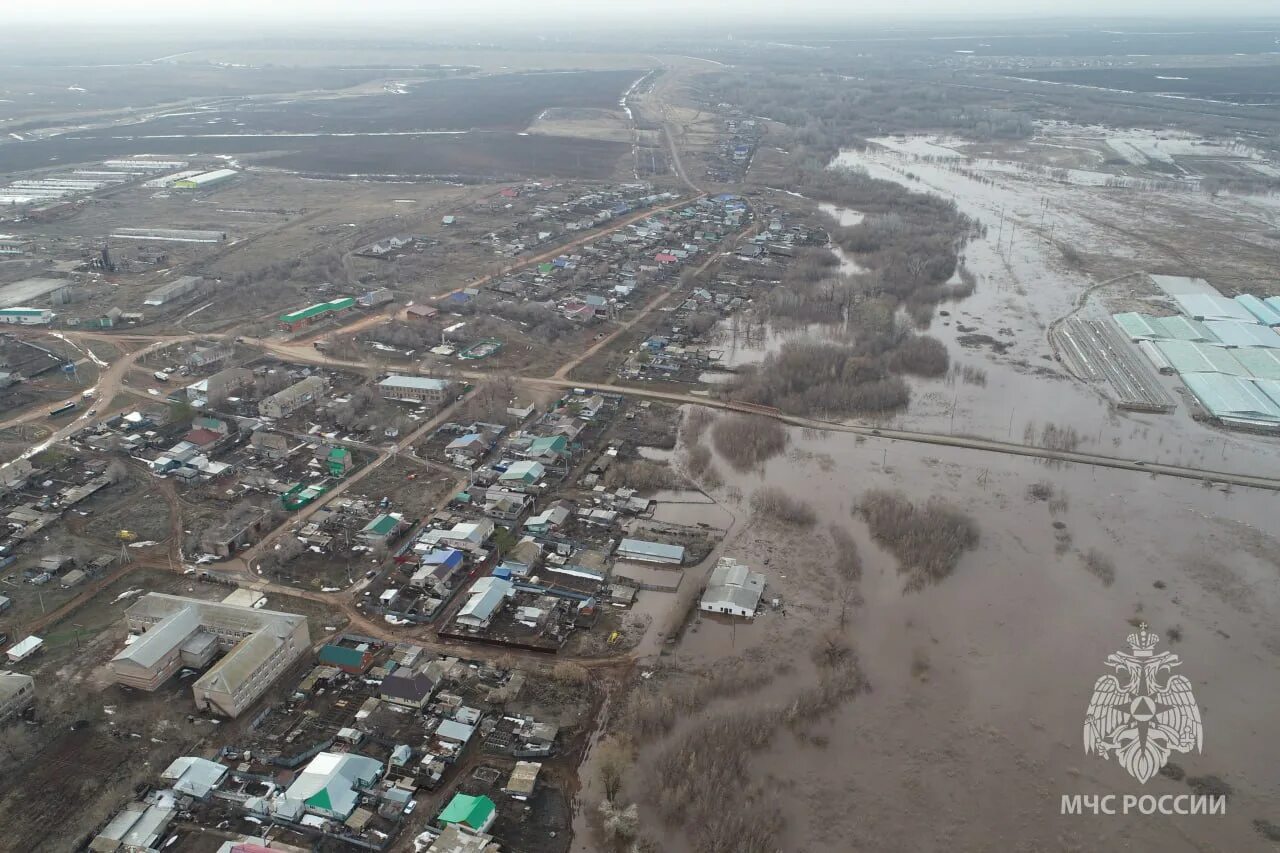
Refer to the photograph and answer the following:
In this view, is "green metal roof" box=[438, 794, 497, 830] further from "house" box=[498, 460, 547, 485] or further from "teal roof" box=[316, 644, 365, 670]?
"house" box=[498, 460, 547, 485]

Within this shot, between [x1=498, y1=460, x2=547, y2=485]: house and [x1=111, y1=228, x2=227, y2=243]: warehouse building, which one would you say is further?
[x1=111, y1=228, x2=227, y2=243]: warehouse building

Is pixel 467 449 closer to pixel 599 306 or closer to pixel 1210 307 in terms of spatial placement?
pixel 599 306

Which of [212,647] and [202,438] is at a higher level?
[202,438]

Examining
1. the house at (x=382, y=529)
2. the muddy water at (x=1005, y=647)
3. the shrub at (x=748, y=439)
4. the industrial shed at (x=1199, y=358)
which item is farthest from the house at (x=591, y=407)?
the industrial shed at (x=1199, y=358)

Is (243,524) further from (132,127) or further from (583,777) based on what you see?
(132,127)

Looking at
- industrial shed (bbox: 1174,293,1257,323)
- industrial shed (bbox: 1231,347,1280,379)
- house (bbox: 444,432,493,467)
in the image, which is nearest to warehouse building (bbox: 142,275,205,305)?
house (bbox: 444,432,493,467)

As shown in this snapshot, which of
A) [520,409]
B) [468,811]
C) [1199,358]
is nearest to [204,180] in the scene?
[520,409]

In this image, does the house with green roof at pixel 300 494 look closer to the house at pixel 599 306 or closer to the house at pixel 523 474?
the house at pixel 523 474
